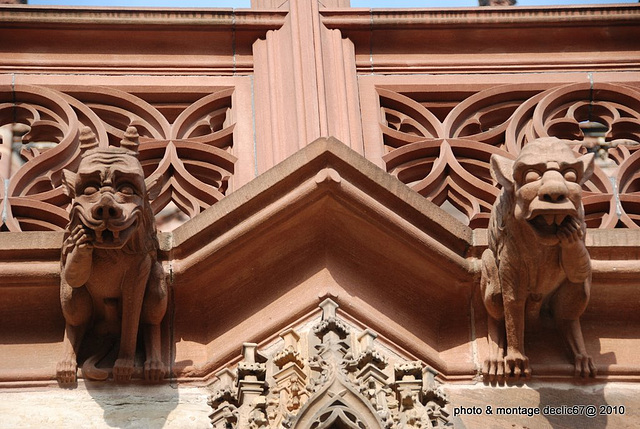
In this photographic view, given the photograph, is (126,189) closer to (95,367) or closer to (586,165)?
(95,367)

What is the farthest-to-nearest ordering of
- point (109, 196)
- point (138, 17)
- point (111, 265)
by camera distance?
point (138, 17), point (111, 265), point (109, 196)

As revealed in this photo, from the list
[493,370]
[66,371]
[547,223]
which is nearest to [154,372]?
[66,371]

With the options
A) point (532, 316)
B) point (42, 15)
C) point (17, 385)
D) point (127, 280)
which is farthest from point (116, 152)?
point (42, 15)

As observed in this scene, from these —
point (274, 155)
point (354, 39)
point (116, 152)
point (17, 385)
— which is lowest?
point (17, 385)

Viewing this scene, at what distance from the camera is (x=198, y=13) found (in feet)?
40.2

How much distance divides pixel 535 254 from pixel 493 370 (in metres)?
0.65

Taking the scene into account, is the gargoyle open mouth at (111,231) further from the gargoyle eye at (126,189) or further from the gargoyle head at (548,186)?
the gargoyle head at (548,186)

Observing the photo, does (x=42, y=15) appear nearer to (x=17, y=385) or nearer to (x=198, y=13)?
(x=198, y=13)

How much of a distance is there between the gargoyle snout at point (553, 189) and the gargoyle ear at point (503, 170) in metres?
0.31

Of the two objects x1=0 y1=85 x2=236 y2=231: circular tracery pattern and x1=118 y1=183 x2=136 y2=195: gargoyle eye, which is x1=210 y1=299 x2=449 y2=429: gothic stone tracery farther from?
x1=0 y1=85 x2=236 y2=231: circular tracery pattern

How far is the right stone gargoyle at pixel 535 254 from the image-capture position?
30.2 feet

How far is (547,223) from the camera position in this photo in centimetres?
926

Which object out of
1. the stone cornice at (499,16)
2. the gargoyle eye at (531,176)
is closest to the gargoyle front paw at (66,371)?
the gargoyle eye at (531,176)

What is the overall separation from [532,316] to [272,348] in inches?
48.0
